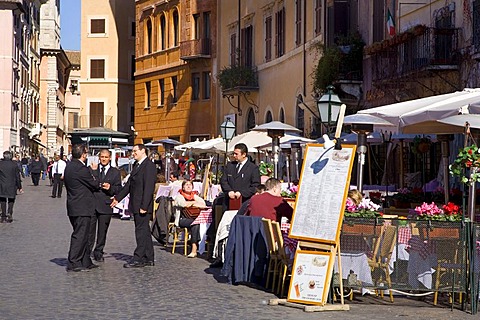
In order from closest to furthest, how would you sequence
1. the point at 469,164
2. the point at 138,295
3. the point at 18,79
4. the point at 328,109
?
1. the point at 469,164
2. the point at 138,295
3. the point at 328,109
4. the point at 18,79

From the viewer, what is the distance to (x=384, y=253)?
12.1m

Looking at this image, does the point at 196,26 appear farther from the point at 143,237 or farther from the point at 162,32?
the point at 143,237

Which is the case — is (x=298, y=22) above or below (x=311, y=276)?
above

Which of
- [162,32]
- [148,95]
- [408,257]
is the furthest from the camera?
[148,95]

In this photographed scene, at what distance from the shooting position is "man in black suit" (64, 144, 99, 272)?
51.1 feet

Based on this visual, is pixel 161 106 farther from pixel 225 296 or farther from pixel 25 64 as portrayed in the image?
pixel 225 296

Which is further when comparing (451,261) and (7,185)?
(7,185)

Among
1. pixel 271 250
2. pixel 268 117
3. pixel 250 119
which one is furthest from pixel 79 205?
pixel 250 119

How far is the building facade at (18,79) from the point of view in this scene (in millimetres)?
69438

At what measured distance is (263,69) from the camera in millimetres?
42344

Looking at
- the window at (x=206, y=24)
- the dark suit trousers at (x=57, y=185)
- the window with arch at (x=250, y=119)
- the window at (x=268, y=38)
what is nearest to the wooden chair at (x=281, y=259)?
the window at (x=268, y=38)

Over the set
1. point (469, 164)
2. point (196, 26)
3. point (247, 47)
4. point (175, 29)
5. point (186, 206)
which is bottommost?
point (186, 206)

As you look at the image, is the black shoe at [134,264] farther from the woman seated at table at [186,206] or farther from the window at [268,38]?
the window at [268,38]

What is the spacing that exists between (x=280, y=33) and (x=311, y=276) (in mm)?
28317
